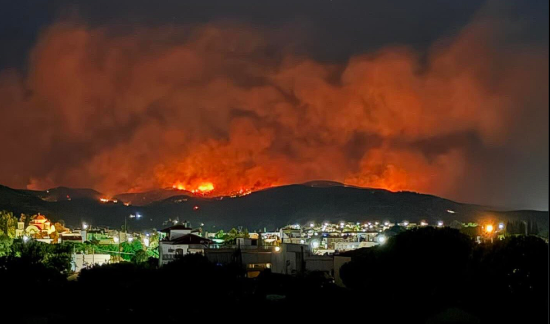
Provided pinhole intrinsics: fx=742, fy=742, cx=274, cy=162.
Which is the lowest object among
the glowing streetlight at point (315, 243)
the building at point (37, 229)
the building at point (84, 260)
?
the building at point (84, 260)

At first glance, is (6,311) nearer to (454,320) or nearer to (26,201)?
(454,320)

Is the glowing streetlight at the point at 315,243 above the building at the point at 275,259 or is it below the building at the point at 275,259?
above

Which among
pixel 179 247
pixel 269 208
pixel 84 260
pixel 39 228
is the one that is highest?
pixel 269 208

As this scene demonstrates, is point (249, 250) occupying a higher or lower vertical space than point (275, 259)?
higher

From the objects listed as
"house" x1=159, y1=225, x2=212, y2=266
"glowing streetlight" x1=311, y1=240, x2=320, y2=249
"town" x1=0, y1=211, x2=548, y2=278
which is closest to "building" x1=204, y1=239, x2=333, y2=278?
"town" x1=0, y1=211, x2=548, y2=278

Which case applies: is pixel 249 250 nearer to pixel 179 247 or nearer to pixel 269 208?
pixel 179 247

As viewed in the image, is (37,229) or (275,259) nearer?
(275,259)

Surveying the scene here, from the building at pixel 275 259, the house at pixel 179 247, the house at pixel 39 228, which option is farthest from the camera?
the house at pixel 39 228

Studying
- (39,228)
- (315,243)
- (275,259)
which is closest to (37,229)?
(39,228)

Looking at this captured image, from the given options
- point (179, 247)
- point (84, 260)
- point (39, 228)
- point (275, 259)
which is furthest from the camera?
point (39, 228)

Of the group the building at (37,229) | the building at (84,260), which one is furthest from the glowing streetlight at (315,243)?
the building at (37,229)

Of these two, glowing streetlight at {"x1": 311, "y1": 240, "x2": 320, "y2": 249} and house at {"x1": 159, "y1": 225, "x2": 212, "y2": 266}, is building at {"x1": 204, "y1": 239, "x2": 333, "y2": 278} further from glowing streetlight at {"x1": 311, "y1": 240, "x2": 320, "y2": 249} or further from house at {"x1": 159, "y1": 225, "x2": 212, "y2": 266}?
glowing streetlight at {"x1": 311, "y1": 240, "x2": 320, "y2": 249}

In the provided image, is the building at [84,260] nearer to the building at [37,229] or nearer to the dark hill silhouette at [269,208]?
the building at [37,229]
